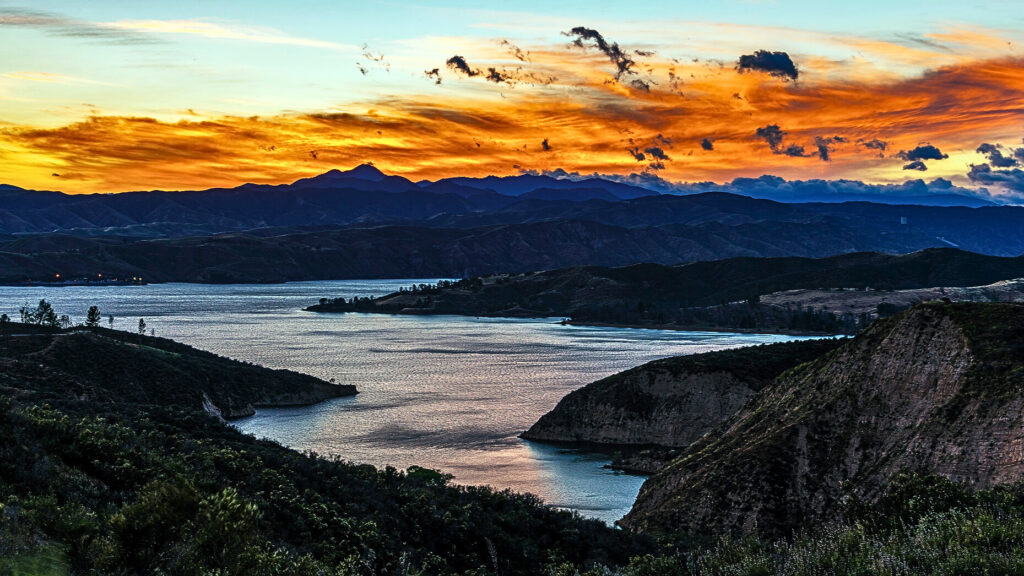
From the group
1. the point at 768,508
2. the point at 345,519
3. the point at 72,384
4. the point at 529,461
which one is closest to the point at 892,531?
the point at 768,508

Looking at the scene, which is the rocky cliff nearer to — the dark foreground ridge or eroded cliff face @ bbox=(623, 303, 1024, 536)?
the dark foreground ridge

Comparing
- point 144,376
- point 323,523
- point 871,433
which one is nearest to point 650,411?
point 871,433

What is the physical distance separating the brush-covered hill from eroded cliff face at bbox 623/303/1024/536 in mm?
12411

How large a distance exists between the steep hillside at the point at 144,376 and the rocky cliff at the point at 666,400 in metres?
48.9

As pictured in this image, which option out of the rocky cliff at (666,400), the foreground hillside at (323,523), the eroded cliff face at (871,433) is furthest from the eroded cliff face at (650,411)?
the foreground hillside at (323,523)

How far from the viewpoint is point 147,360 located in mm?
144750

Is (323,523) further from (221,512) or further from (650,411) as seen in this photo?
(650,411)

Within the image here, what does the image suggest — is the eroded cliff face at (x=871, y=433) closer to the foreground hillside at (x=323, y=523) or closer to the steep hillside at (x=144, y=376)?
the foreground hillside at (x=323, y=523)

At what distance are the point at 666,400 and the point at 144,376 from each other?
76.9 meters

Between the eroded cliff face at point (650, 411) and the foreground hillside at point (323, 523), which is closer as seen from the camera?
the foreground hillside at point (323, 523)

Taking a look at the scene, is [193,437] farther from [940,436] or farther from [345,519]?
[940,436]

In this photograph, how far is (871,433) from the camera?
74438mm

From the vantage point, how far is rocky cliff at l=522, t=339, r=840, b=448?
4867 inches

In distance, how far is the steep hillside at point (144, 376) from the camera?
11875cm
